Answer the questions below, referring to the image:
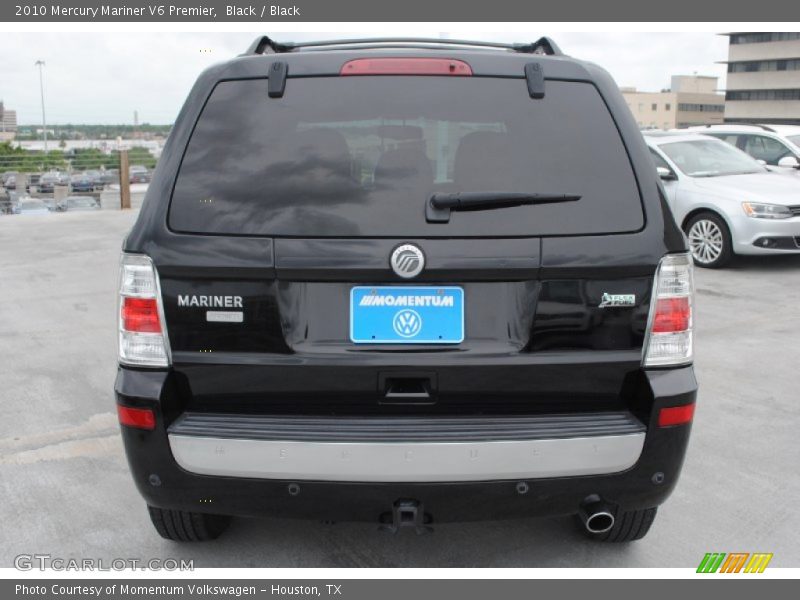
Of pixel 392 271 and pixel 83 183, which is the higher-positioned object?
pixel 392 271

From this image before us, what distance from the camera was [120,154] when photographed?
18.9 meters

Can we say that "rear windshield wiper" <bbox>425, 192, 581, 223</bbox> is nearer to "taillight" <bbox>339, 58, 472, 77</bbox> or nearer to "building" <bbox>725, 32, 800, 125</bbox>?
"taillight" <bbox>339, 58, 472, 77</bbox>

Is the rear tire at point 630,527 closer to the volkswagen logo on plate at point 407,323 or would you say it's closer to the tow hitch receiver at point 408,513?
the tow hitch receiver at point 408,513

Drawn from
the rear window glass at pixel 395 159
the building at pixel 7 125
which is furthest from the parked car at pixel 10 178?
the building at pixel 7 125

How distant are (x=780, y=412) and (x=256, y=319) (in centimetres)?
379

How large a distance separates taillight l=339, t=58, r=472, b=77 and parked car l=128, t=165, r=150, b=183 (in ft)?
55.5

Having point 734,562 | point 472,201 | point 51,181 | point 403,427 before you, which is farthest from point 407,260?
point 51,181

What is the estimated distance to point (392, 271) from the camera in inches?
102

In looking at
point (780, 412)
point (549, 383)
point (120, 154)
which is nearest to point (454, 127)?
point (549, 383)

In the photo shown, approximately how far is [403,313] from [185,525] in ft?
4.42

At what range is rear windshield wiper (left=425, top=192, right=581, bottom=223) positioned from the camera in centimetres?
262

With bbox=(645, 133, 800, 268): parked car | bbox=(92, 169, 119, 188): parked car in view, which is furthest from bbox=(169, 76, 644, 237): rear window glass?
bbox=(92, 169, 119, 188): parked car

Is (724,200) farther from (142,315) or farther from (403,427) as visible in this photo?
(142,315)

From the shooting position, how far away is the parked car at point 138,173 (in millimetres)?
18897
